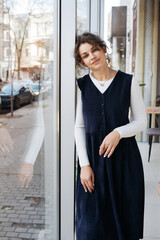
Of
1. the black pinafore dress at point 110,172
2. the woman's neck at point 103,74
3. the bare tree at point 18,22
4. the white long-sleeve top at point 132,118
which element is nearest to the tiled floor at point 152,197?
the black pinafore dress at point 110,172

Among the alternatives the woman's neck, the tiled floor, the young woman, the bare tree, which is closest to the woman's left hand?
the young woman

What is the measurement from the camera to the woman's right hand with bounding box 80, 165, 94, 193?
138cm

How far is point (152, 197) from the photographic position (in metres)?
3.45

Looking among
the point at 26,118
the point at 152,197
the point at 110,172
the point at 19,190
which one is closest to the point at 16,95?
the point at 26,118

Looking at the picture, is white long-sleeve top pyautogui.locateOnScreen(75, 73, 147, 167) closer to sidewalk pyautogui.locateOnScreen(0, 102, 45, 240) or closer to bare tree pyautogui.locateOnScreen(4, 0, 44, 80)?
sidewalk pyautogui.locateOnScreen(0, 102, 45, 240)

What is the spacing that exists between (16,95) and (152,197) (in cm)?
288

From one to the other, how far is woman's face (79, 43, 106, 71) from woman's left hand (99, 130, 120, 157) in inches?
13.2

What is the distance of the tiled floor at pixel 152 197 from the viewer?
258cm

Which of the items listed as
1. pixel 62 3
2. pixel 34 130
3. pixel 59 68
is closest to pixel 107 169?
pixel 34 130

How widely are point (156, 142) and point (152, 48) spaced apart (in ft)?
6.79

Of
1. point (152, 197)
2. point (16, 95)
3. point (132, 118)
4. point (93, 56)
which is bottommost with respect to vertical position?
point (152, 197)

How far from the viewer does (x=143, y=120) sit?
140 cm

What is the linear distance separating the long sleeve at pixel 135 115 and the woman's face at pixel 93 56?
0.61 ft

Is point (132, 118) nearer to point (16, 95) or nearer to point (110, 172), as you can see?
point (110, 172)
